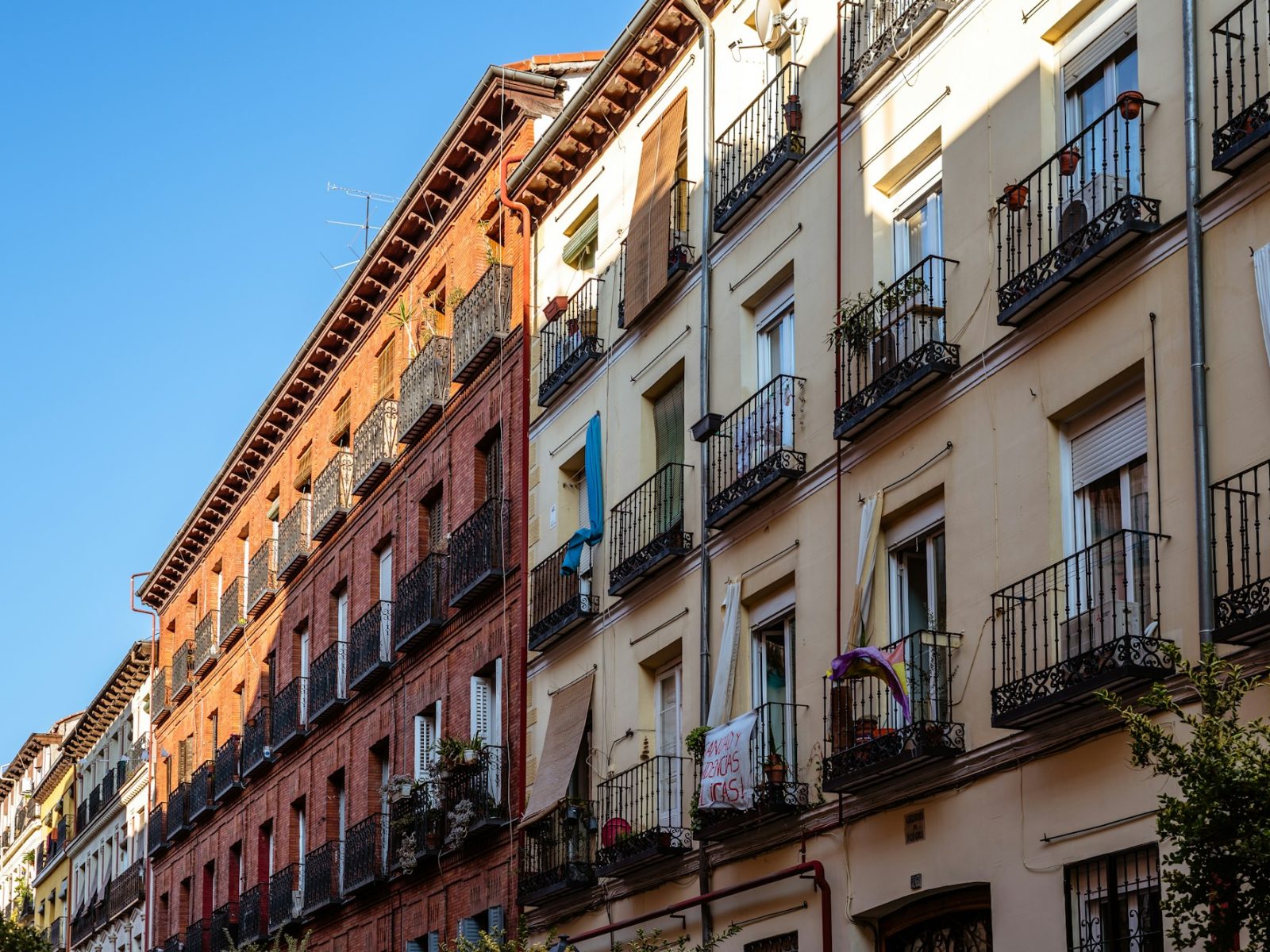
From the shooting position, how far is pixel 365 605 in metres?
36.0

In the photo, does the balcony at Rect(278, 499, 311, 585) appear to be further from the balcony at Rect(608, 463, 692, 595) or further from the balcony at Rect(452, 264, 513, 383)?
the balcony at Rect(608, 463, 692, 595)

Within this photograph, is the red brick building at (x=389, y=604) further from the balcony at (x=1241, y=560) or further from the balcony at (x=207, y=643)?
the balcony at (x=1241, y=560)

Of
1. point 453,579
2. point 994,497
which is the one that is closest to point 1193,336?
point 994,497

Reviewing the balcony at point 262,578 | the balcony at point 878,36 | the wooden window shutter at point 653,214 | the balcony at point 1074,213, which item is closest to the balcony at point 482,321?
the wooden window shutter at point 653,214

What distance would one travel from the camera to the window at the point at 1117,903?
15062 mm

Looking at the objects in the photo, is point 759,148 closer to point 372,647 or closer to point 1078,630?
point 1078,630

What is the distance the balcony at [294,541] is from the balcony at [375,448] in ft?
12.0

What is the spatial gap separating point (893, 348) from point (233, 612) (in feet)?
96.1

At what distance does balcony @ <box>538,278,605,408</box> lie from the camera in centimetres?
2750

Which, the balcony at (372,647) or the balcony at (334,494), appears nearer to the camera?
the balcony at (372,647)

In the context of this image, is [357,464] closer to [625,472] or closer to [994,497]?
[625,472]

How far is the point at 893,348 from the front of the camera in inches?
762

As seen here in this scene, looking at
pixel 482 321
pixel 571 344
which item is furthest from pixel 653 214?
pixel 482 321

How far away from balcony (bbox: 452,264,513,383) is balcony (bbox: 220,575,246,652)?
593 inches
